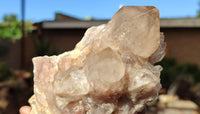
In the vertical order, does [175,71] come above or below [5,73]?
above

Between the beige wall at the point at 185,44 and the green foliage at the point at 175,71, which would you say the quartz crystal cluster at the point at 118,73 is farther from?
the beige wall at the point at 185,44

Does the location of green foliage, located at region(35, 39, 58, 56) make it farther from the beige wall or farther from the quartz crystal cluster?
the beige wall

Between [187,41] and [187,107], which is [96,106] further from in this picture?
[187,41]

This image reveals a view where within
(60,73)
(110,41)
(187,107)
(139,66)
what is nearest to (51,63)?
(60,73)

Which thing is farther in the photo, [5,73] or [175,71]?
[5,73]

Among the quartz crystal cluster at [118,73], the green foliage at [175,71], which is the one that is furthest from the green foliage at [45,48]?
the green foliage at [175,71]

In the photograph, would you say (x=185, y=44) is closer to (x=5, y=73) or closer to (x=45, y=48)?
(x=45, y=48)

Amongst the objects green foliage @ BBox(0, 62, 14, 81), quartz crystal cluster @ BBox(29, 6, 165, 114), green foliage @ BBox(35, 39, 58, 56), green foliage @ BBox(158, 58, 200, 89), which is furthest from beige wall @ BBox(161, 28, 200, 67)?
quartz crystal cluster @ BBox(29, 6, 165, 114)

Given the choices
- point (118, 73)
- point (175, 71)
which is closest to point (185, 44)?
point (175, 71)
